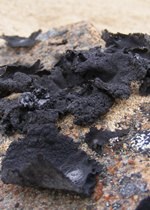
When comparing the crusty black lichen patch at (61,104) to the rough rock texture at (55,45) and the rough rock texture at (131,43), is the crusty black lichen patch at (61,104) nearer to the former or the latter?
the rough rock texture at (131,43)

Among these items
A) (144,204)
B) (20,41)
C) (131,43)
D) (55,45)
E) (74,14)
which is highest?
(144,204)

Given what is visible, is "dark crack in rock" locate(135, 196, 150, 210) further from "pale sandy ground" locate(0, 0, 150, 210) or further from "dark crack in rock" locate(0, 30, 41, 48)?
"pale sandy ground" locate(0, 0, 150, 210)

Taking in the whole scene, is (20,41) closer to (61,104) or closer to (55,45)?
(55,45)

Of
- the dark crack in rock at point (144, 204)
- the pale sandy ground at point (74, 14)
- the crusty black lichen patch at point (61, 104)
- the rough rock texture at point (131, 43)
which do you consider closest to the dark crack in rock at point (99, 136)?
the crusty black lichen patch at point (61, 104)

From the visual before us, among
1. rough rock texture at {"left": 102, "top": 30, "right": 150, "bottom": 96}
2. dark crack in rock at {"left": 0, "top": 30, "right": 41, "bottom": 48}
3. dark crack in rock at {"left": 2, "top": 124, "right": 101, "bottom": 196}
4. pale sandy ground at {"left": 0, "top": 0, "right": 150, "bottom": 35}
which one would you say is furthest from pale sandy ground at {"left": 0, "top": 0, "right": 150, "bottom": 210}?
dark crack in rock at {"left": 2, "top": 124, "right": 101, "bottom": 196}

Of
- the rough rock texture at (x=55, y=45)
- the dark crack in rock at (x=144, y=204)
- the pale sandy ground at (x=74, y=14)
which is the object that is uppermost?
the dark crack in rock at (x=144, y=204)

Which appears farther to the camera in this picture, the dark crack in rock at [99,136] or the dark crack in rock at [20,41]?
the dark crack in rock at [20,41]

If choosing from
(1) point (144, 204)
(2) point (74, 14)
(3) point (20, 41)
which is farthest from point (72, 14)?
(1) point (144, 204)
